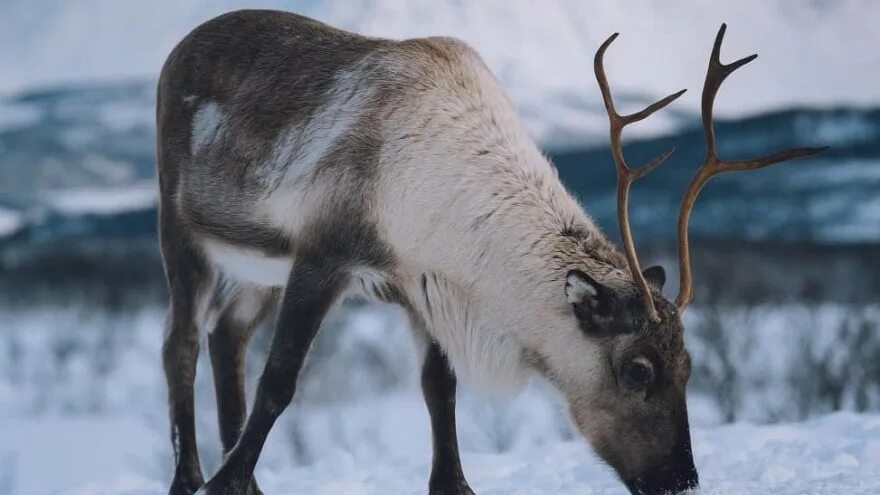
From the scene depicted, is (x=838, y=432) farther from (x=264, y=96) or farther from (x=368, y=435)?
(x=368, y=435)

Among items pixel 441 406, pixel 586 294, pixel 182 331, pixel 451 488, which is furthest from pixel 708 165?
pixel 182 331

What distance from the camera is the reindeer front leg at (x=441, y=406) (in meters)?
4.82

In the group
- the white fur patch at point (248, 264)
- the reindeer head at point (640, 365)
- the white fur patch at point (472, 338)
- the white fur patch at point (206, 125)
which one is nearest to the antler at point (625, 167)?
the reindeer head at point (640, 365)

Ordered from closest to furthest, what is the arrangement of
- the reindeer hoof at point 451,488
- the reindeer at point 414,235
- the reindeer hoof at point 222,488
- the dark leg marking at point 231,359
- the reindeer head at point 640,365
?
the reindeer head at point 640,365, the reindeer at point 414,235, the reindeer hoof at point 222,488, the reindeer hoof at point 451,488, the dark leg marking at point 231,359

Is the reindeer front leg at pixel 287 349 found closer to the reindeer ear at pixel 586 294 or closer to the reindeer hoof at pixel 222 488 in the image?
the reindeer hoof at pixel 222 488

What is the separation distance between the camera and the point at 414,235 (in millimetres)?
4434

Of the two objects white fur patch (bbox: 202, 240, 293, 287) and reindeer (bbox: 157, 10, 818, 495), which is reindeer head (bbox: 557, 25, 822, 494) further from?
white fur patch (bbox: 202, 240, 293, 287)

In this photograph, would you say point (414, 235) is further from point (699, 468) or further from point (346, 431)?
point (346, 431)

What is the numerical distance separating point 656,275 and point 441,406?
109 cm

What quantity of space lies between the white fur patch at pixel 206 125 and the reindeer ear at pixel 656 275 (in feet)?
6.32

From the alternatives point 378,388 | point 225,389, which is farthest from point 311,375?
point 225,389

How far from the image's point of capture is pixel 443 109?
15.0 feet

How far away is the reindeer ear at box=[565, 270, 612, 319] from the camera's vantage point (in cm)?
394

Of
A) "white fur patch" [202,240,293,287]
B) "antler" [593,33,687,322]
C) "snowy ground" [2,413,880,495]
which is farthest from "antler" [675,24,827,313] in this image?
"white fur patch" [202,240,293,287]
